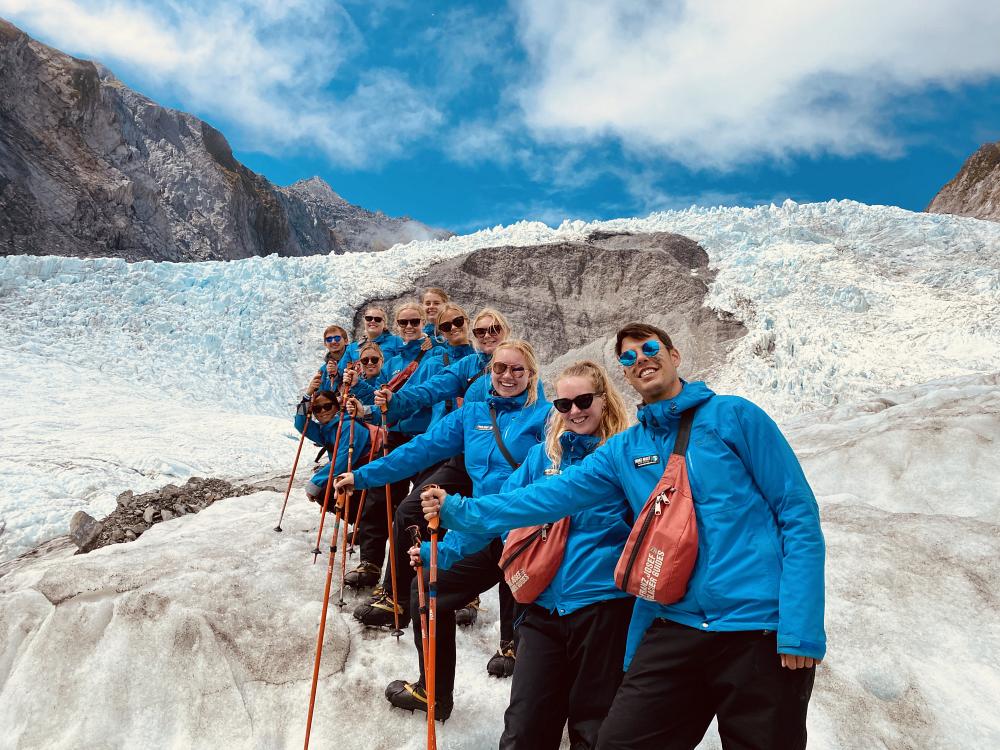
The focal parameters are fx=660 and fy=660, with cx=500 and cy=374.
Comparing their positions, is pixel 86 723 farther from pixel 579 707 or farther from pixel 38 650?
pixel 579 707

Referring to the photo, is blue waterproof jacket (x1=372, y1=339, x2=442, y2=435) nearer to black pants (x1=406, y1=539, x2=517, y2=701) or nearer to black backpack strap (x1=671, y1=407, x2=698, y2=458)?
black pants (x1=406, y1=539, x2=517, y2=701)

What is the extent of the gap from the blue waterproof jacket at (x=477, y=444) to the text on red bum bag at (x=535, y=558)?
61 centimetres

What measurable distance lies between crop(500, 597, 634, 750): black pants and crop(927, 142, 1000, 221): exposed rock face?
181 ft

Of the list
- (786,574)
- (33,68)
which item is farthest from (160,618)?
(33,68)

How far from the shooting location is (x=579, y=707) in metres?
2.63

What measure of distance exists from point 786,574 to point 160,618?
3.85 metres

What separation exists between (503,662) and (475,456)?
142 cm

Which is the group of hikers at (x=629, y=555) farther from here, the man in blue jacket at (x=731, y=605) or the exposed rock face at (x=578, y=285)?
the exposed rock face at (x=578, y=285)

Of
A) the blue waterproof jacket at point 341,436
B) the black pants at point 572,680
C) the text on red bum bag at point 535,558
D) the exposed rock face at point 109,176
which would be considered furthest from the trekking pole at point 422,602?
the exposed rock face at point 109,176

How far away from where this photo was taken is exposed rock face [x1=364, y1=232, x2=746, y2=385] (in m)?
29.8

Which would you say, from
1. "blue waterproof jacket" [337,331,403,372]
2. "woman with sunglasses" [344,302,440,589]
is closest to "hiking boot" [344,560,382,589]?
"woman with sunglasses" [344,302,440,589]

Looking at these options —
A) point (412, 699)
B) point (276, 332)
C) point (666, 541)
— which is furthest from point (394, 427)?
point (276, 332)

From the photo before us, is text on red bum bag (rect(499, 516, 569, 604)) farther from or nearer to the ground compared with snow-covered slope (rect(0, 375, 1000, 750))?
farther from the ground

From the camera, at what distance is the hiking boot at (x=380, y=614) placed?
4.50 meters
